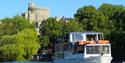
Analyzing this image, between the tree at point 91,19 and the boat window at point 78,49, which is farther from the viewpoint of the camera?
the tree at point 91,19

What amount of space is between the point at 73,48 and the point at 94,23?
3927cm

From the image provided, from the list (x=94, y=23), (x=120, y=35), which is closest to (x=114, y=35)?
(x=120, y=35)

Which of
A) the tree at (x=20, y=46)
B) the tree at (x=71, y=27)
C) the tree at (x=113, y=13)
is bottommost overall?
the tree at (x=20, y=46)

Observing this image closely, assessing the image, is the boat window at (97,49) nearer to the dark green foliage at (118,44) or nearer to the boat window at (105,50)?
the boat window at (105,50)

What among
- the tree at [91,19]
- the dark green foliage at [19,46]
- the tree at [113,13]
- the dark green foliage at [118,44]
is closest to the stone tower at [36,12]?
the tree at [113,13]

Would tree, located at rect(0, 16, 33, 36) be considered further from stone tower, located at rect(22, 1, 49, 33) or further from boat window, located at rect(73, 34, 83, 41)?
stone tower, located at rect(22, 1, 49, 33)

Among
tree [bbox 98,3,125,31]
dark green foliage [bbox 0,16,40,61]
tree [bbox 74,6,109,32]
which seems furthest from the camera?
tree [bbox 74,6,109,32]

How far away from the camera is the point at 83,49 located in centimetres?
5666

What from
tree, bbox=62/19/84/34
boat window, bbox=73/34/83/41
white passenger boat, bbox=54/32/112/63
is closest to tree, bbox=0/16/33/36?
tree, bbox=62/19/84/34

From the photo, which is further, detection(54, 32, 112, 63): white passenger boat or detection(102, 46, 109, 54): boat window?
detection(102, 46, 109, 54): boat window

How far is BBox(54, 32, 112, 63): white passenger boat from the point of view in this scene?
55.3m

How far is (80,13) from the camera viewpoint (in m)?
103

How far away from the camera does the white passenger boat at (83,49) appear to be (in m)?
55.3

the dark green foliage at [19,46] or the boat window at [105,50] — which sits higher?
the boat window at [105,50]
